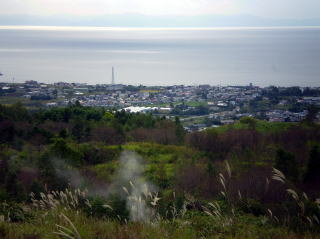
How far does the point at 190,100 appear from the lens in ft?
79.1

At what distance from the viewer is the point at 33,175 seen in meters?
8.11

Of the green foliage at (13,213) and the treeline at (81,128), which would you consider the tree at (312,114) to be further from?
the green foliage at (13,213)

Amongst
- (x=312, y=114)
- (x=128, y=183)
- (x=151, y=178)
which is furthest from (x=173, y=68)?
(x=128, y=183)

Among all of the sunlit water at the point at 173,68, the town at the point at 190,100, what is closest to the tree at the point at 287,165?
the town at the point at 190,100

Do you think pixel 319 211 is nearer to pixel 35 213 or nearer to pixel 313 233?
pixel 313 233

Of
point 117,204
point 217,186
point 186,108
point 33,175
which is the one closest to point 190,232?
point 117,204

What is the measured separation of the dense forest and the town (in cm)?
345

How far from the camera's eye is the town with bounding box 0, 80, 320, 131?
704 inches

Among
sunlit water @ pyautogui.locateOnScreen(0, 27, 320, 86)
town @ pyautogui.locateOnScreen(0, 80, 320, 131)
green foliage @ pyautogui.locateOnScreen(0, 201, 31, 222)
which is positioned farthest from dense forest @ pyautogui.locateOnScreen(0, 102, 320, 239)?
sunlit water @ pyautogui.locateOnScreen(0, 27, 320, 86)

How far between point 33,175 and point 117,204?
454cm

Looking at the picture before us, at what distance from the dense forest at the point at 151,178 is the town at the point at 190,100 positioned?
3.45 m

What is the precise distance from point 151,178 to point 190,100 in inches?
622

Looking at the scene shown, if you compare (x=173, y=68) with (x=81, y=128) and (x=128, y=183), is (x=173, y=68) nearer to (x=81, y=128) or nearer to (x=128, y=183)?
(x=81, y=128)

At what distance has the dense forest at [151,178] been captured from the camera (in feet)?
10.3
